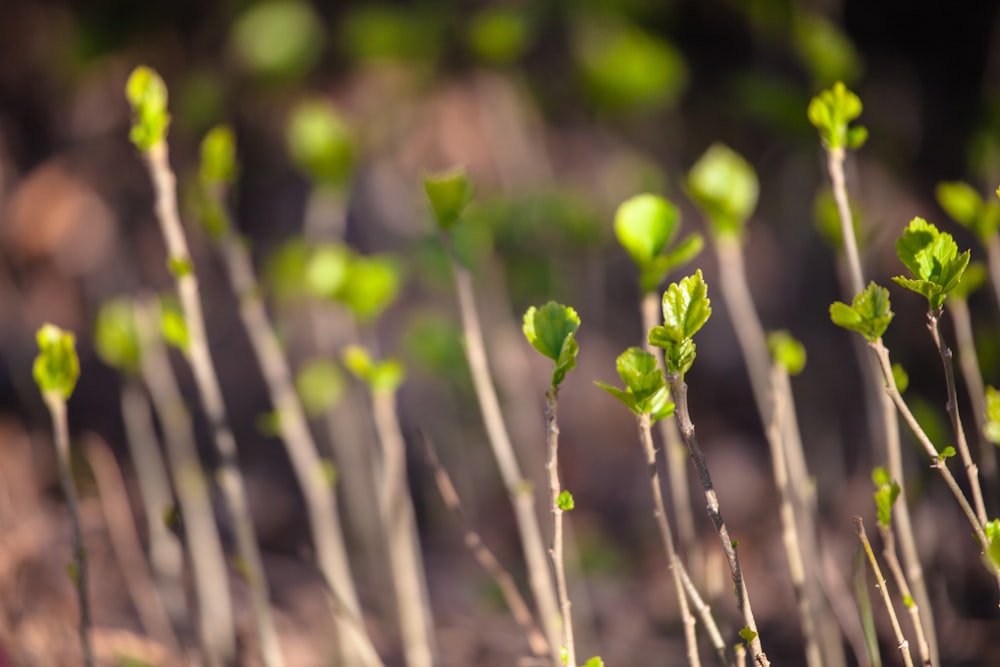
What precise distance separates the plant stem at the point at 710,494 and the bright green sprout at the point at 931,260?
16 centimetres

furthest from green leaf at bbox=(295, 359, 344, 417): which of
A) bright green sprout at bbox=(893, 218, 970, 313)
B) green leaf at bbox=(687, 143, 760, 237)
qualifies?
bright green sprout at bbox=(893, 218, 970, 313)

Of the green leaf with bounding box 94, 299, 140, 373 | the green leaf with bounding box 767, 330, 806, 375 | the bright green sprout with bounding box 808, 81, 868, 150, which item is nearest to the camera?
the bright green sprout with bounding box 808, 81, 868, 150

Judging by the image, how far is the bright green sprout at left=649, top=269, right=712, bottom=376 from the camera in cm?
47

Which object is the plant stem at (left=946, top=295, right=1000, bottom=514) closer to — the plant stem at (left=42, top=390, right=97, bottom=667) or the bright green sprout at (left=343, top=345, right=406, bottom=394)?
the bright green sprout at (left=343, top=345, right=406, bottom=394)

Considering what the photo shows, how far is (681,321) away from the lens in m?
0.49

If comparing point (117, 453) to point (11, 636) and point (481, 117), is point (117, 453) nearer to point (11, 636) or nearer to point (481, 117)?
point (11, 636)

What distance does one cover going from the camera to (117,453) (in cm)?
172

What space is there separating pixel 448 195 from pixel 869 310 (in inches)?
13.2

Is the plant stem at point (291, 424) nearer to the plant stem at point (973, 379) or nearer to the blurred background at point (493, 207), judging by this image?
the blurred background at point (493, 207)

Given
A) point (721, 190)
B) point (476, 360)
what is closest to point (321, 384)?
point (476, 360)

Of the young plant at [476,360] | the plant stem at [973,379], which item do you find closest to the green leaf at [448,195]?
the young plant at [476,360]

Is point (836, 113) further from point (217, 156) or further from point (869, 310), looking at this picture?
point (217, 156)

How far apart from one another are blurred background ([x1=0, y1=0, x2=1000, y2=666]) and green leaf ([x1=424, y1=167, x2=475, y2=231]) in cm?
60

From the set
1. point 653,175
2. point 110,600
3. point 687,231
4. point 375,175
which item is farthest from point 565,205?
point 110,600
